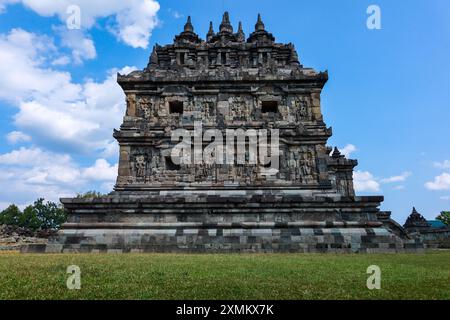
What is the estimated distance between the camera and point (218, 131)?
2059 cm

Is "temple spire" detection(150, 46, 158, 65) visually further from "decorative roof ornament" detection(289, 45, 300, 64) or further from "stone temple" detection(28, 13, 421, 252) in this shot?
"decorative roof ornament" detection(289, 45, 300, 64)

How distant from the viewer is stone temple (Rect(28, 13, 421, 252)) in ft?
47.6

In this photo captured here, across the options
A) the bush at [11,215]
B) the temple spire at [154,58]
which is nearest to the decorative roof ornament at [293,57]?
the temple spire at [154,58]

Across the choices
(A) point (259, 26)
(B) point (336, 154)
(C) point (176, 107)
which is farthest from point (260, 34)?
(B) point (336, 154)

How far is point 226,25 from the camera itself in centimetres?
2830

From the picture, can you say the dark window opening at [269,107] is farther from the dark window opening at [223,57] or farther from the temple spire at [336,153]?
the temple spire at [336,153]

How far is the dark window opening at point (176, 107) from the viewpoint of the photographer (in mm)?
22066

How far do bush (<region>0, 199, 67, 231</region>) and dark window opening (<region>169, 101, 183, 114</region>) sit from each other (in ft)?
160

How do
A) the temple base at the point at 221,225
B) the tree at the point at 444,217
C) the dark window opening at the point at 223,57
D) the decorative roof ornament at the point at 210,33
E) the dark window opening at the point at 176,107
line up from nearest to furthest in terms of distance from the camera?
the temple base at the point at 221,225 → the dark window opening at the point at 176,107 → the dark window opening at the point at 223,57 → the decorative roof ornament at the point at 210,33 → the tree at the point at 444,217

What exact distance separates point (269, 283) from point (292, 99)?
1807 cm

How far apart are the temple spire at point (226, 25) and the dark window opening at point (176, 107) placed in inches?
379

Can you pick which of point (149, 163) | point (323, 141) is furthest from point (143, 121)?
point (323, 141)

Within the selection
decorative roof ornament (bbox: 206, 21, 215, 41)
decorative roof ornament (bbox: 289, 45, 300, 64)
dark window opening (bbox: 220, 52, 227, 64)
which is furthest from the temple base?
decorative roof ornament (bbox: 206, 21, 215, 41)

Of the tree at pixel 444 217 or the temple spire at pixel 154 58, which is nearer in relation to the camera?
the temple spire at pixel 154 58
